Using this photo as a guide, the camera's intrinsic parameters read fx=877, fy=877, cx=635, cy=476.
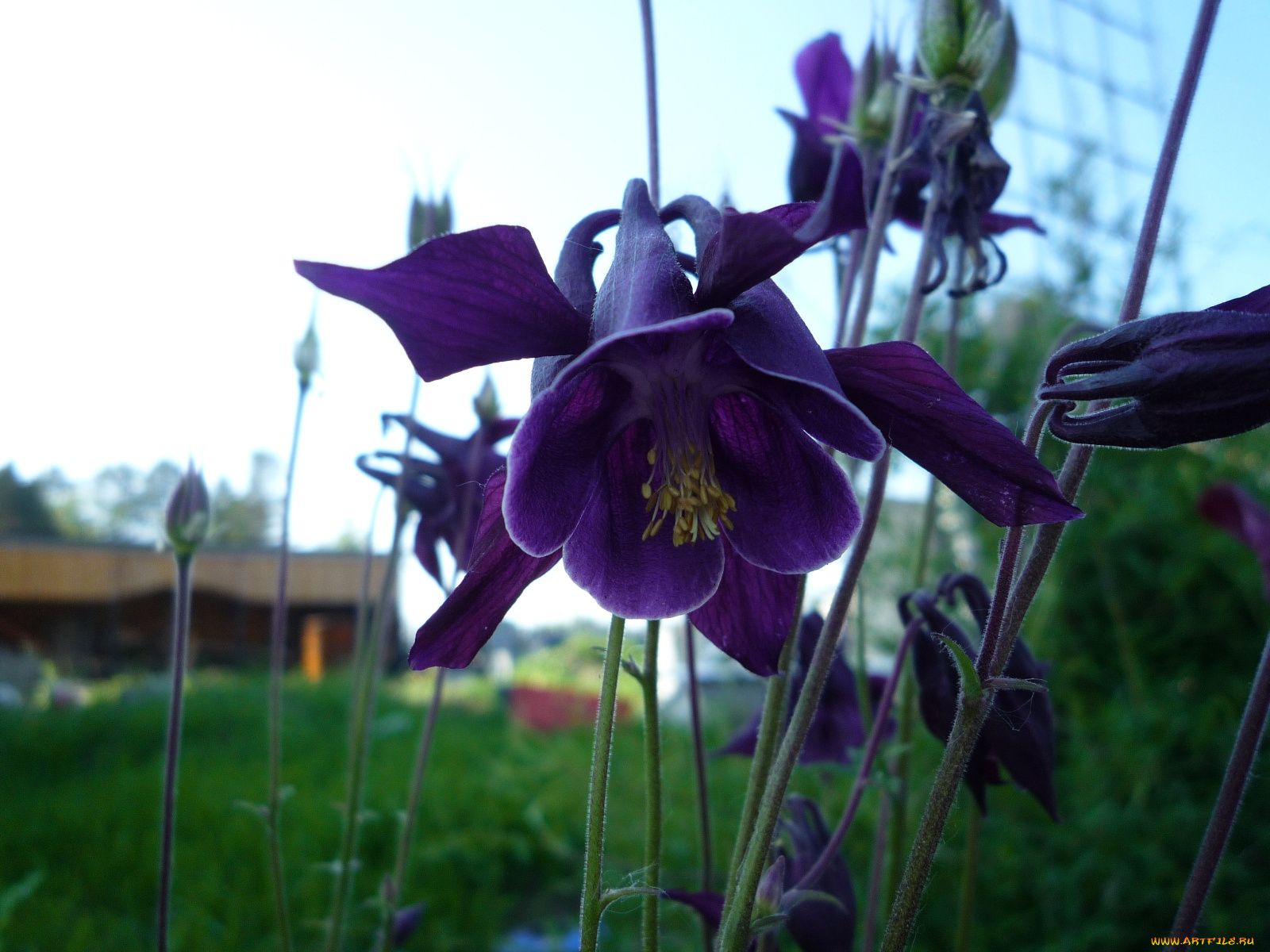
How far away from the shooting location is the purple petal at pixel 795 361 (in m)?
0.43

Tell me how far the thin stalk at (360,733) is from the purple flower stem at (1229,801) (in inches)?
31.1

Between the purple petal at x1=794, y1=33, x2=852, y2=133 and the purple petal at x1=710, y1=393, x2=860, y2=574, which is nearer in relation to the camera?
the purple petal at x1=710, y1=393, x2=860, y2=574

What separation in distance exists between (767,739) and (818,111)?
2.28ft

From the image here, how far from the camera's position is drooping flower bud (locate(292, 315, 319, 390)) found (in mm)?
1141

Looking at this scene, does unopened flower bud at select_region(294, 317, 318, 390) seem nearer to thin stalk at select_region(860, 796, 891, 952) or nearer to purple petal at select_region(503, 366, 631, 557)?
purple petal at select_region(503, 366, 631, 557)

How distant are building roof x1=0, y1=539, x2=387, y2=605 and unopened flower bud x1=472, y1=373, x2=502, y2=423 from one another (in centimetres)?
536

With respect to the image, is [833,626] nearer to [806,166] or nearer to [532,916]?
[806,166]

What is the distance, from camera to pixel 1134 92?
454cm

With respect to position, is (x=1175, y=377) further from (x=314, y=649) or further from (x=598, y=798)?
(x=314, y=649)

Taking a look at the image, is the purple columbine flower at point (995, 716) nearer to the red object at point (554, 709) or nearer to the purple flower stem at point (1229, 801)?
the purple flower stem at point (1229, 801)

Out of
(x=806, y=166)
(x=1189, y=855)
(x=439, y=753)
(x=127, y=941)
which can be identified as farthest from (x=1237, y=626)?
(x=439, y=753)

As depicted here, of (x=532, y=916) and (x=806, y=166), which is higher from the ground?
(x=806, y=166)

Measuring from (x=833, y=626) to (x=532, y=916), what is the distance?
89.0 inches

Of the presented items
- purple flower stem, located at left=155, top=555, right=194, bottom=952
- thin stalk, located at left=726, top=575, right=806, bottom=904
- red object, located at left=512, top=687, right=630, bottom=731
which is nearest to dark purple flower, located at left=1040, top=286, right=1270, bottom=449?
thin stalk, located at left=726, top=575, right=806, bottom=904
